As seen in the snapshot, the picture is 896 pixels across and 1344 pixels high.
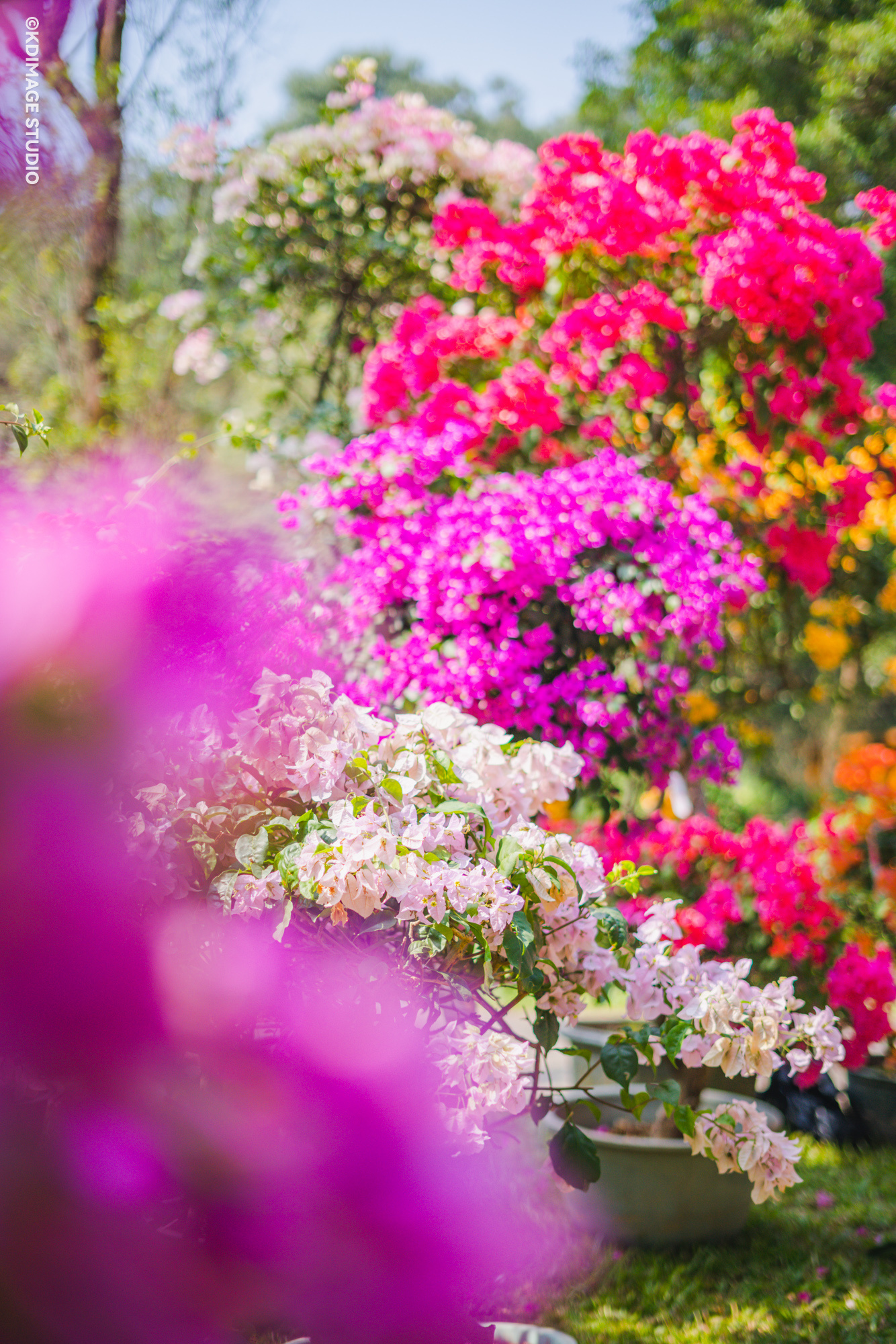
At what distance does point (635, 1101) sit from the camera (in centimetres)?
148

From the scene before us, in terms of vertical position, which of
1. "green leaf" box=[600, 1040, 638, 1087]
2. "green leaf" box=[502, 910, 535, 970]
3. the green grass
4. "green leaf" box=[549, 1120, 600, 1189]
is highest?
"green leaf" box=[502, 910, 535, 970]

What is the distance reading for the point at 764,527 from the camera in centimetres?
421

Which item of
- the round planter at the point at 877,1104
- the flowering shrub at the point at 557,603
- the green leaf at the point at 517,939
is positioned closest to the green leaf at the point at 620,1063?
the green leaf at the point at 517,939

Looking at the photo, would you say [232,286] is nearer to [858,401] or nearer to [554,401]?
[554,401]

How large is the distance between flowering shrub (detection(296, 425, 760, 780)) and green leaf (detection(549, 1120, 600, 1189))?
1133 millimetres

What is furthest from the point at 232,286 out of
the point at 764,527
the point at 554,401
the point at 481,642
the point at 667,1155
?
the point at 667,1155

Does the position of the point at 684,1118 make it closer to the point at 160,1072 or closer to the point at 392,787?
the point at 392,787

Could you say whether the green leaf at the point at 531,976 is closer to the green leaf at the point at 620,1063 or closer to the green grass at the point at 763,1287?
the green leaf at the point at 620,1063

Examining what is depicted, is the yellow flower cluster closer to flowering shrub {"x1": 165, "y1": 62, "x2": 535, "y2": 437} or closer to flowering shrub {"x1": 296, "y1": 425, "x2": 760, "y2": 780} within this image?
flowering shrub {"x1": 296, "y1": 425, "x2": 760, "y2": 780}

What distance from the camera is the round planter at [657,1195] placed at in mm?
2486

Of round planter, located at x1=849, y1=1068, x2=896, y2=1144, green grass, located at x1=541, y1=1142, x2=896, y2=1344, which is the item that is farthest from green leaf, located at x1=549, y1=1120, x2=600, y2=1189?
round planter, located at x1=849, y1=1068, x2=896, y2=1144

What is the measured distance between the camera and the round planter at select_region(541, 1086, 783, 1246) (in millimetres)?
2486

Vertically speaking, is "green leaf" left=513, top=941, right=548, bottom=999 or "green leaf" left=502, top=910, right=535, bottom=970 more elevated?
"green leaf" left=502, top=910, right=535, bottom=970

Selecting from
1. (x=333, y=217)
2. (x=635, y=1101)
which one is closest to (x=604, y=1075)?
(x=635, y=1101)
